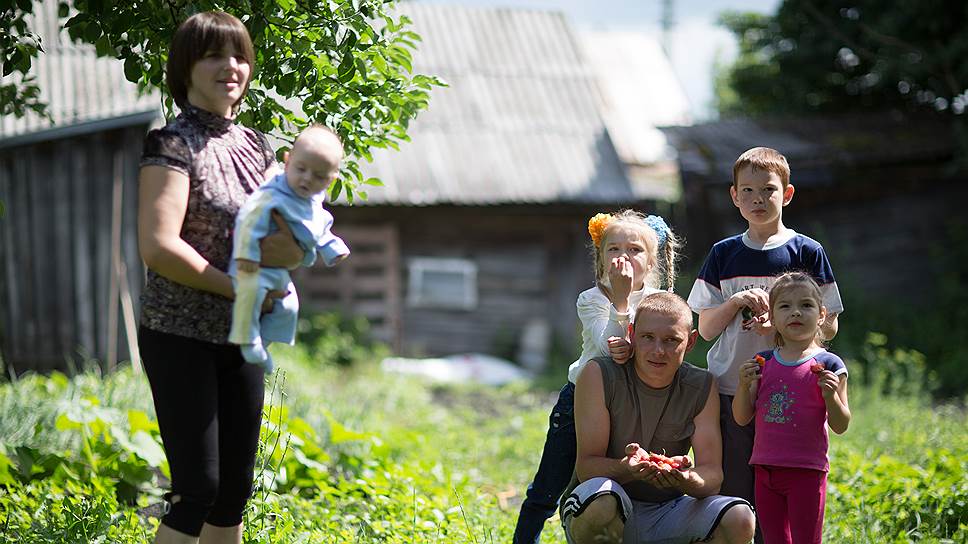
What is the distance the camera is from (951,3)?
36.4ft

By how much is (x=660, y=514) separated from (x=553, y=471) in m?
0.45

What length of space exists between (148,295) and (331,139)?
0.66 meters

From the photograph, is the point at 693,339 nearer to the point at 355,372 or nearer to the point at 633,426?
the point at 633,426

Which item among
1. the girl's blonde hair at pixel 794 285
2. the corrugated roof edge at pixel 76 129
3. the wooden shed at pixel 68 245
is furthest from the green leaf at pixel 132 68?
the wooden shed at pixel 68 245

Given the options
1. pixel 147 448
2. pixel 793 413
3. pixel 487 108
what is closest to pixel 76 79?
pixel 487 108

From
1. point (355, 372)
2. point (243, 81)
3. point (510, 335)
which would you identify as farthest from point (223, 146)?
point (510, 335)

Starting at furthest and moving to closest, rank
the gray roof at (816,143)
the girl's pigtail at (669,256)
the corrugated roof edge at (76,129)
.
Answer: the gray roof at (816,143) < the corrugated roof edge at (76,129) < the girl's pigtail at (669,256)

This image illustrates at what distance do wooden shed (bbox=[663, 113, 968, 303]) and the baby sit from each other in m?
9.73

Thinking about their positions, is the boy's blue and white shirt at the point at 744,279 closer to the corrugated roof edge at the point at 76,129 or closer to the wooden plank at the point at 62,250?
the corrugated roof edge at the point at 76,129

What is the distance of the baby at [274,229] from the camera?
2.63 metres

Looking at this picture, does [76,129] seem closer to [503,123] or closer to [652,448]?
[503,123]

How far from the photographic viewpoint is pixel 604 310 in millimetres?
3455

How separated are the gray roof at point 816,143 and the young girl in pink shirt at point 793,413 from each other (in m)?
8.48

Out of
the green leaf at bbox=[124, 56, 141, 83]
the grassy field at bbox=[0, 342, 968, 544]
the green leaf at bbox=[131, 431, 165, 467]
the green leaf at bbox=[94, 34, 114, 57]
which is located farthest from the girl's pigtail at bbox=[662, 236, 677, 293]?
the green leaf at bbox=[131, 431, 165, 467]
